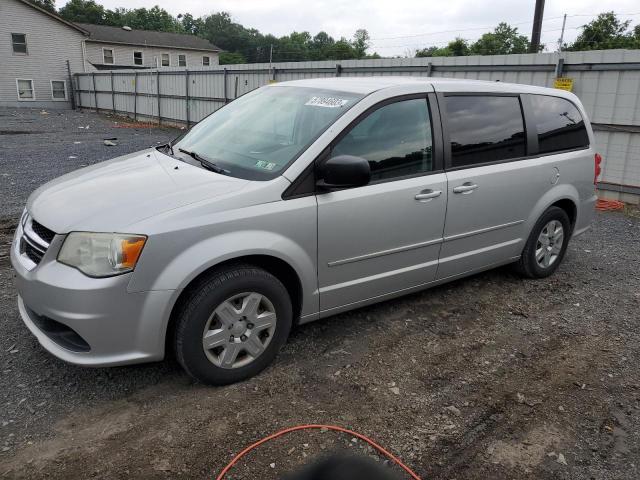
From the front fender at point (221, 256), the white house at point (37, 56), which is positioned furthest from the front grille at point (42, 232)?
the white house at point (37, 56)

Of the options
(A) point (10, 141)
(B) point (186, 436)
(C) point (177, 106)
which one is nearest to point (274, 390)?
(B) point (186, 436)

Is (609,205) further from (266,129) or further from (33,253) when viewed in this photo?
(33,253)

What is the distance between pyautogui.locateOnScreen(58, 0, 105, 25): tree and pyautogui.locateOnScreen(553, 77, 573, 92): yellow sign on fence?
75644 mm

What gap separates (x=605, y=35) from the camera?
39.7 m

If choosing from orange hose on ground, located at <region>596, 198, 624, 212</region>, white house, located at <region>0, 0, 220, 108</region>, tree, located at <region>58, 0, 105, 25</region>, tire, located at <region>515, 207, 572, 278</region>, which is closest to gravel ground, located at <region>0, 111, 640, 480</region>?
tire, located at <region>515, 207, 572, 278</region>

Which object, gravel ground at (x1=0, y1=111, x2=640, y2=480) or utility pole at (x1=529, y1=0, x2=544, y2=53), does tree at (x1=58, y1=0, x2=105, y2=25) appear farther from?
gravel ground at (x1=0, y1=111, x2=640, y2=480)

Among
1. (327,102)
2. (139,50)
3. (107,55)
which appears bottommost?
(327,102)

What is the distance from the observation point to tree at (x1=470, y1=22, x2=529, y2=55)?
47469mm

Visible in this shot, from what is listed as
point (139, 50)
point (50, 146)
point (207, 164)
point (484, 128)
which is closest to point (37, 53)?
point (139, 50)

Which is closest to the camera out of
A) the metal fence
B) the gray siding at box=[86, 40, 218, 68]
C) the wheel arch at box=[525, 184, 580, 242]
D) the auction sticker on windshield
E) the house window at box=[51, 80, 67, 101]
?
the auction sticker on windshield

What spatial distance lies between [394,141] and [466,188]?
2.48 ft

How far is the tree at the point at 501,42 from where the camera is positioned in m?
47.5

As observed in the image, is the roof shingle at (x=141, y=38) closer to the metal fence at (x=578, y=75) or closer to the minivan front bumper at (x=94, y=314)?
the metal fence at (x=578, y=75)

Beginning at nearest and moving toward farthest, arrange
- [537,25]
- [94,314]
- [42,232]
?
[94,314] → [42,232] → [537,25]
